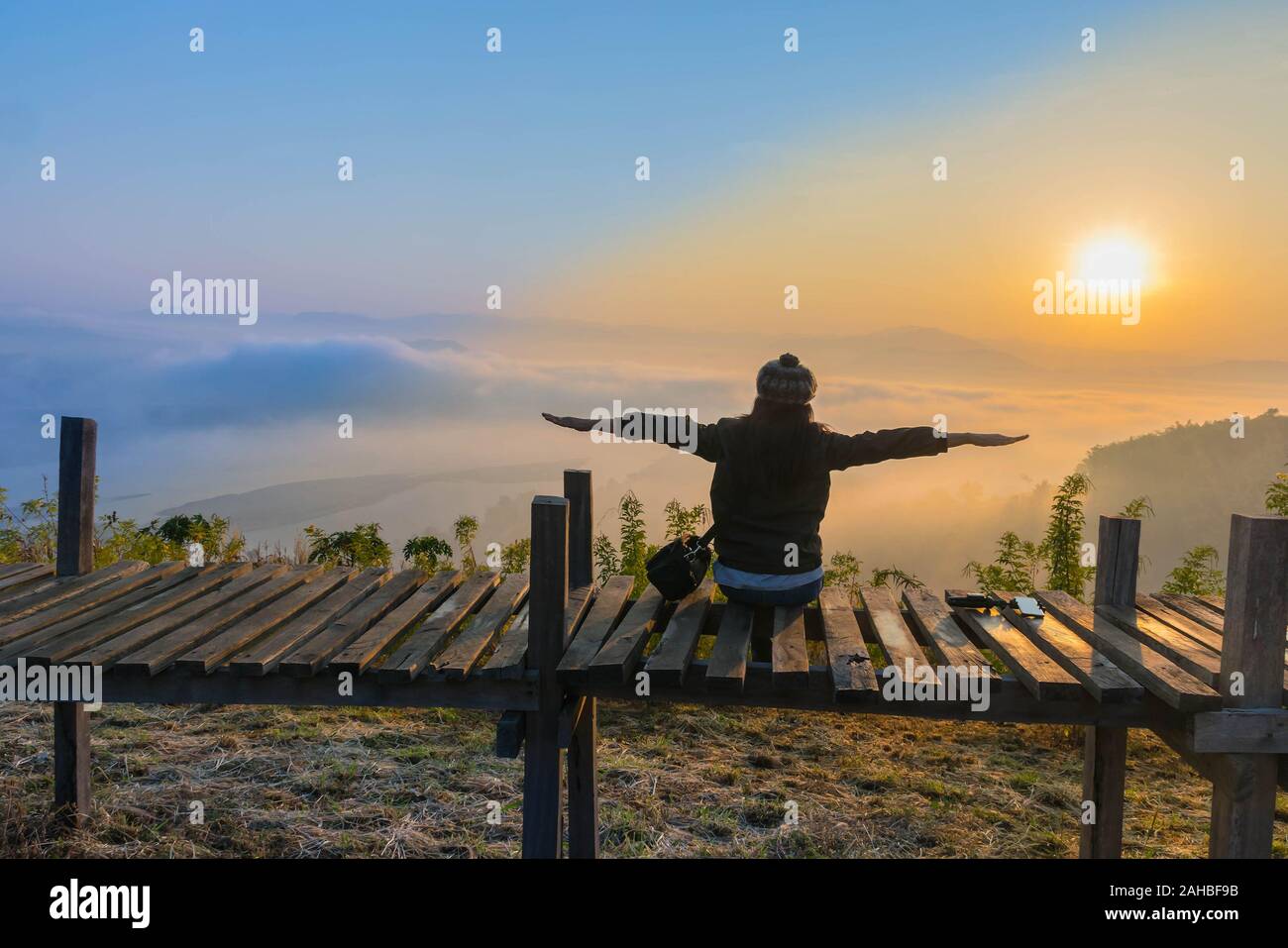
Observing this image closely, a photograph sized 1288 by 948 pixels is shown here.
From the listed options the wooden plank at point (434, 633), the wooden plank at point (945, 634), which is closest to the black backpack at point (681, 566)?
the wooden plank at point (434, 633)

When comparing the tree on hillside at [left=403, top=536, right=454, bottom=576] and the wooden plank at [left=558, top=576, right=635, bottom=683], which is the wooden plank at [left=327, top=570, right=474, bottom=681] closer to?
the wooden plank at [left=558, top=576, right=635, bottom=683]

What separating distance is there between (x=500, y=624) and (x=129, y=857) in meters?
2.66

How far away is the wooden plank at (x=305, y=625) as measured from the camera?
14.5 ft

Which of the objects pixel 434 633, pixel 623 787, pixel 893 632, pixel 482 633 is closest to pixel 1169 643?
pixel 893 632

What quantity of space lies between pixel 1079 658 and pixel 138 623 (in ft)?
15.6

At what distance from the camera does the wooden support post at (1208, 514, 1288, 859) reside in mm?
3947

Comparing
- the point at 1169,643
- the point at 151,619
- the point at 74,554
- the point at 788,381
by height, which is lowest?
the point at 151,619

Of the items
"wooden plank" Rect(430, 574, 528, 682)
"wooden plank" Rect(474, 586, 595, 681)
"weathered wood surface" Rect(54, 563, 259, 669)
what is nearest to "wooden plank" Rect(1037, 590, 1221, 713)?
"wooden plank" Rect(474, 586, 595, 681)

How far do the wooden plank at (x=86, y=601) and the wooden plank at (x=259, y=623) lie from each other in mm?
986

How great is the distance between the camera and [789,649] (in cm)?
455

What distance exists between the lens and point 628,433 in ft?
16.4

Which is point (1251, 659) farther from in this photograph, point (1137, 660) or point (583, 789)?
point (583, 789)
